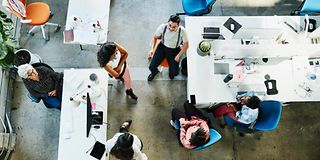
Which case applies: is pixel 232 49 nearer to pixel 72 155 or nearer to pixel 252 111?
pixel 252 111

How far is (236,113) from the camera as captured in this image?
13.3 feet

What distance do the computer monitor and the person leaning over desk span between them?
0.68 metres

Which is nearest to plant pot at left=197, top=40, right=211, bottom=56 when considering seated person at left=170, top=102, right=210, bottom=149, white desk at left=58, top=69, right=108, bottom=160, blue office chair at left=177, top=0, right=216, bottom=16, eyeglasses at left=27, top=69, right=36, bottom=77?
seated person at left=170, top=102, right=210, bottom=149

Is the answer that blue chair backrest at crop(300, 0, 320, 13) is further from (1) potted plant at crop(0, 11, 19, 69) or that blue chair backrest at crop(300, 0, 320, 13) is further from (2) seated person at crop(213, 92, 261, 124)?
(1) potted plant at crop(0, 11, 19, 69)

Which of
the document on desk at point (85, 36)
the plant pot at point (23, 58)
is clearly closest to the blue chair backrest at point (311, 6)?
the document on desk at point (85, 36)

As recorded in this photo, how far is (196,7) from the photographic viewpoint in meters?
5.00

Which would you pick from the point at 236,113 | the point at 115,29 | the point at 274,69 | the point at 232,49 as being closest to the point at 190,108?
the point at 236,113

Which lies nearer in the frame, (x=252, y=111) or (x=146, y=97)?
(x=252, y=111)

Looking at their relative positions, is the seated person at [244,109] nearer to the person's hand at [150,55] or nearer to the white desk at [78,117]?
the person's hand at [150,55]

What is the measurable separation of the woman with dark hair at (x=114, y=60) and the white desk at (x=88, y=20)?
21.0 inches

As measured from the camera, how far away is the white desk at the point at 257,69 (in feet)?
13.4

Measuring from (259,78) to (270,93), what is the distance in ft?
0.75

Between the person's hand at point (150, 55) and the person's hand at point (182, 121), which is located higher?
the person's hand at point (150, 55)

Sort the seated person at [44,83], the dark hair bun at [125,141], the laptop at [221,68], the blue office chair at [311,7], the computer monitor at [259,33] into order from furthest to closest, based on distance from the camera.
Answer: the blue office chair at [311,7] → the laptop at [221,68] → the computer monitor at [259,33] → the seated person at [44,83] → the dark hair bun at [125,141]
